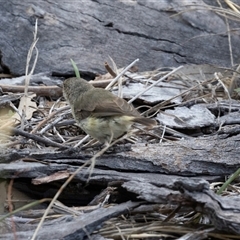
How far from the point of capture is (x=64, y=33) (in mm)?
4891

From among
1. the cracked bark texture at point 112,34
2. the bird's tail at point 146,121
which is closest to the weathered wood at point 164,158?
the bird's tail at point 146,121

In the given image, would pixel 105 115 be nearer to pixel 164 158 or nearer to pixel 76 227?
pixel 164 158

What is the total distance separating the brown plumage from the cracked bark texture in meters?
1.24

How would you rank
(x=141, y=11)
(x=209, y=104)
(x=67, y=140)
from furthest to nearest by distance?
(x=141, y=11) → (x=209, y=104) → (x=67, y=140)

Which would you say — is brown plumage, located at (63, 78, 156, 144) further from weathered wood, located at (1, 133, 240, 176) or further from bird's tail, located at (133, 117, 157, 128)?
weathered wood, located at (1, 133, 240, 176)

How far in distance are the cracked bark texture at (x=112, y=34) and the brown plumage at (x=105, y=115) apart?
4.07 feet

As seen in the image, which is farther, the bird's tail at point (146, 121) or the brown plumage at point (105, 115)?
the brown plumage at point (105, 115)

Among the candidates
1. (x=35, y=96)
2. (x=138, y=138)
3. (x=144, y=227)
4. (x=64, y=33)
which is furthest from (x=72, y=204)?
(x=64, y=33)

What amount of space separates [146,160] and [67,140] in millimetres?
740

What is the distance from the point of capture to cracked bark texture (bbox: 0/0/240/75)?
4785 millimetres

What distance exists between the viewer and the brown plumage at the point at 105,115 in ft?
10.8

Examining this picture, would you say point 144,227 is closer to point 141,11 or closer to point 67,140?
point 67,140

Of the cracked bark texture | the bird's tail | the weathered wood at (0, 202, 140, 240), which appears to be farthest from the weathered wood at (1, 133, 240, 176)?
the cracked bark texture

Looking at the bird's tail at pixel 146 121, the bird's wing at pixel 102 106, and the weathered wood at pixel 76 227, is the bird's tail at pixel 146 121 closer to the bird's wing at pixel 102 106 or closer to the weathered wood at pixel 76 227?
the bird's wing at pixel 102 106
